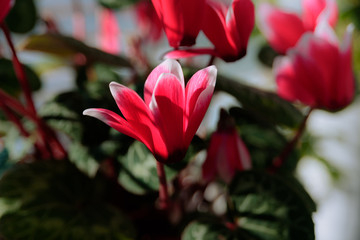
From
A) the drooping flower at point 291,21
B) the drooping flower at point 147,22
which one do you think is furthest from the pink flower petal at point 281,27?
the drooping flower at point 147,22

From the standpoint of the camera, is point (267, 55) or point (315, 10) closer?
point (315, 10)

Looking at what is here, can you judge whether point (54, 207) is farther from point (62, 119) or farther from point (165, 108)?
point (165, 108)

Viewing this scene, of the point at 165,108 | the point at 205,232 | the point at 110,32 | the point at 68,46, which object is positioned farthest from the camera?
the point at 110,32

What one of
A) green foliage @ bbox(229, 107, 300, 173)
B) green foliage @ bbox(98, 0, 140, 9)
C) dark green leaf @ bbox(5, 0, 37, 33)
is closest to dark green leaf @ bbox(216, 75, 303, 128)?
green foliage @ bbox(229, 107, 300, 173)

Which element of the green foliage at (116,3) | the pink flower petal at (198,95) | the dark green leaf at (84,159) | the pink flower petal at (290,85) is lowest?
the dark green leaf at (84,159)

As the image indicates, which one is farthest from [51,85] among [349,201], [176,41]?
[176,41]

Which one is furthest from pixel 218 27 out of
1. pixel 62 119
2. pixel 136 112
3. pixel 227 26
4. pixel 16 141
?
pixel 16 141

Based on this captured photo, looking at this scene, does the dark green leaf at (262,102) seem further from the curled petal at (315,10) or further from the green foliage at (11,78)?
the green foliage at (11,78)
